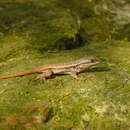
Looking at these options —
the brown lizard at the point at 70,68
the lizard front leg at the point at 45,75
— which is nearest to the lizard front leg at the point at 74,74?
the brown lizard at the point at 70,68

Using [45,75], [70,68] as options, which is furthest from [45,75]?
[70,68]

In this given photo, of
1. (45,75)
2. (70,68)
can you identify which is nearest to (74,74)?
(70,68)

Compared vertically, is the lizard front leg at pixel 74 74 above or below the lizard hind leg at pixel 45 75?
below

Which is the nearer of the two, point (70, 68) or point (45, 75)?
point (45, 75)

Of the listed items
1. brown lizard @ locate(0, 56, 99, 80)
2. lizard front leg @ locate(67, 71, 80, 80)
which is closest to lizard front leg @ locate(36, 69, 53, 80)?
brown lizard @ locate(0, 56, 99, 80)

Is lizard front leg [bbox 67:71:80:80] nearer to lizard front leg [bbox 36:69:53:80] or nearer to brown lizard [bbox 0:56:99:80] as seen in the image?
brown lizard [bbox 0:56:99:80]

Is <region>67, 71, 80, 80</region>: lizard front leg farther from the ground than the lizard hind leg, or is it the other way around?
the lizard hind leg

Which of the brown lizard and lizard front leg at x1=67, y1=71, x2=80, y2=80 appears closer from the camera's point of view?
lizard front leg at x1=67, y1=71, x2=80, y2=80

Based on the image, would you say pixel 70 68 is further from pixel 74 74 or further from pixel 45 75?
pixel 45 75

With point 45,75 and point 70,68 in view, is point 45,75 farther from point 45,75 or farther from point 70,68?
point 70,68

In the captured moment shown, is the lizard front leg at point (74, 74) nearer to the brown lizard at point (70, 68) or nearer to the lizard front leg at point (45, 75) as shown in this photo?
the brown lizard at point (70, 68)

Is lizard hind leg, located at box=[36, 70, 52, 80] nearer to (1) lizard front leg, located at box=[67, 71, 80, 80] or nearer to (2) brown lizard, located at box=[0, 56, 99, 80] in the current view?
(2) brown lizard, located at box=[0, 56, 99, 80]

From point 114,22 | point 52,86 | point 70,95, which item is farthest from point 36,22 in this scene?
point 70,95
